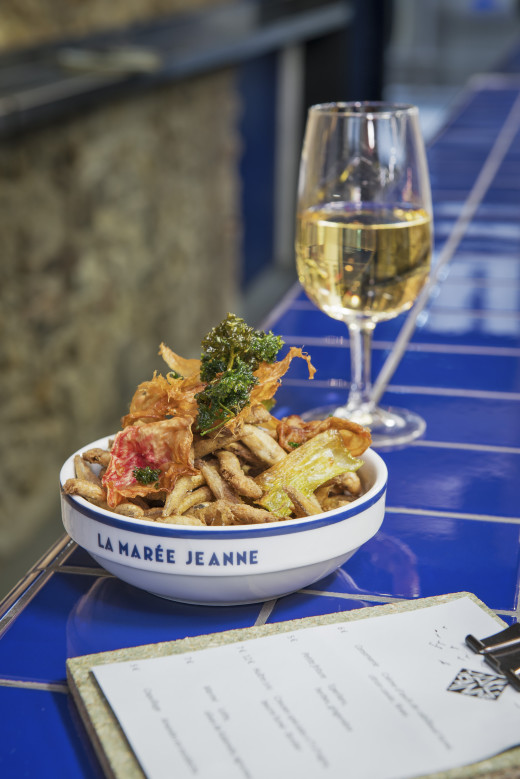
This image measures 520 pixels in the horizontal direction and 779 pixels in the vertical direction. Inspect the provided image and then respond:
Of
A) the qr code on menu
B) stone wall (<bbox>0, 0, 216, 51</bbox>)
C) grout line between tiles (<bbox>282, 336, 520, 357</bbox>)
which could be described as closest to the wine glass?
grout line between tiles (<bbox>282, 336, 520, 357</bbox>)

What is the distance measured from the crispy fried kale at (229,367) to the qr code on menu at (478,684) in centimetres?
20

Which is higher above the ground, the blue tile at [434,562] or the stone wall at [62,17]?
the stone wall at [62,17]

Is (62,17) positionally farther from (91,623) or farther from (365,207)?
(91,623)

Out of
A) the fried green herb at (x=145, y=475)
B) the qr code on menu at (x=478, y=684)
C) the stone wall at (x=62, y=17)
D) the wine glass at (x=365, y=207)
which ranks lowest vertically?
the qr code on menu at (x=478, y=684)

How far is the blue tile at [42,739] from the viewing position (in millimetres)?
475

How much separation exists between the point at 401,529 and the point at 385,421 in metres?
0.19

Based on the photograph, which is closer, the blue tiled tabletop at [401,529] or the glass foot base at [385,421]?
the blue tiled tabletop at [401,529]

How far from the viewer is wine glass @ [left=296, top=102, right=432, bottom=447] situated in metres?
0.81

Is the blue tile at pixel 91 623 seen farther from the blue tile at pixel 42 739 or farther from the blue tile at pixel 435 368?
the blue tile at pixel 435 368

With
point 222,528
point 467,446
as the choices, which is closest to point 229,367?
point 222,528

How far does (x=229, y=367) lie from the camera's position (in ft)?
2.04

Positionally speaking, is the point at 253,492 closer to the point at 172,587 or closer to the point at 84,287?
the point at 172,587

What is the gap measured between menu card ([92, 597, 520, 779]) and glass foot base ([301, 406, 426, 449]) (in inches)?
12.6

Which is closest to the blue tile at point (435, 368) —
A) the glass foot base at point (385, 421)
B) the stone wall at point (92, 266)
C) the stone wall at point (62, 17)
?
the glass foot base at point (385, 421)
